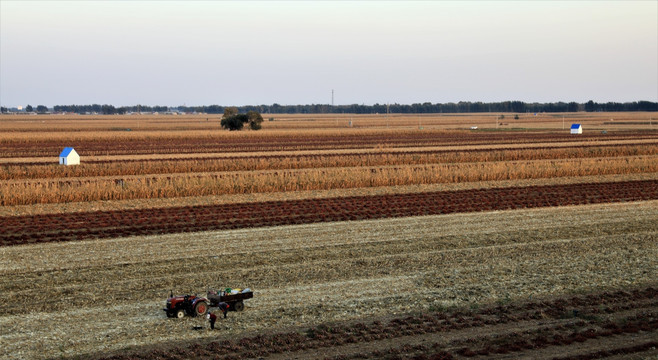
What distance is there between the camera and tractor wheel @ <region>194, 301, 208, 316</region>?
42.3 ft

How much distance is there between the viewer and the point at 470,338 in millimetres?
11656

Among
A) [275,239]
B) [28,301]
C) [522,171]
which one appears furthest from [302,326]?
[522,171]

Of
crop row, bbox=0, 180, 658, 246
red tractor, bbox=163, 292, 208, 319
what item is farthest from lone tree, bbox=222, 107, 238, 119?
red tractor, bbox=163, 292, 208, 319

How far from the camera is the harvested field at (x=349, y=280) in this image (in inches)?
473

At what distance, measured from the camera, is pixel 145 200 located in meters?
28.8

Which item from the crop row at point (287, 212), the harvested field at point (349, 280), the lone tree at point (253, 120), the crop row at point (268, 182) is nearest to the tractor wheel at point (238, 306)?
the harvested field at point (349, 280)

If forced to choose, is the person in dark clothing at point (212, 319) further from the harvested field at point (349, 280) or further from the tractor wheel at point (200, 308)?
the tractor wheel at point (200, 308)

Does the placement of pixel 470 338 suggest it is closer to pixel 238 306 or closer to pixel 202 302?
pixel 238 306

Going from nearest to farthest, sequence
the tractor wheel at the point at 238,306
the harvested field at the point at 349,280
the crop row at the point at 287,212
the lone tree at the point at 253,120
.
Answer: the harvested field at the point at 349,280 → the tractor wheel at the point at 238,306 → the crop row at the point at 287,212 → the lone tree at the point at 253,120

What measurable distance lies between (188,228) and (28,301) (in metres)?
8.29

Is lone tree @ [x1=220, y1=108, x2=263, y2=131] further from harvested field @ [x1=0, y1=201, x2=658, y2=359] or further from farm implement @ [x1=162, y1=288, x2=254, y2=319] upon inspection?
farm implement @ [x1=162, y1=288, x2=254, y2=319]

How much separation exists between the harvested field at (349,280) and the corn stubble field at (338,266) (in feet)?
0.17

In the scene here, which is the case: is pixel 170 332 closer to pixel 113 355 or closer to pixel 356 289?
pixel 113 355

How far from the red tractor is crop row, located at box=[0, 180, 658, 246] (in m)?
8.58
